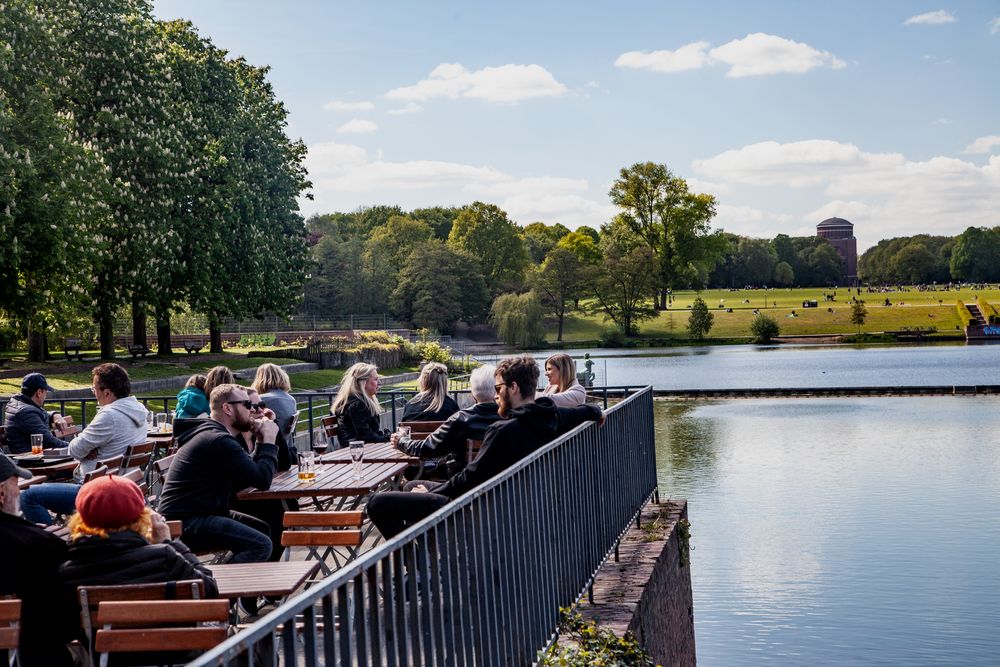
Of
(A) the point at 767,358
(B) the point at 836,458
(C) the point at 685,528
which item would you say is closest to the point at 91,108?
(B) the point at 836,458

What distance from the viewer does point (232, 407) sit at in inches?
262

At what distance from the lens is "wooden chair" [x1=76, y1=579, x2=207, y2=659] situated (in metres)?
3.90

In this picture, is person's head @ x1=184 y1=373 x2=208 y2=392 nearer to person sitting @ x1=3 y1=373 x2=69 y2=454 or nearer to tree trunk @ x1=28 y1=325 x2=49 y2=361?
person sitting @ x1=3 y1=373 x2=69 y2=454

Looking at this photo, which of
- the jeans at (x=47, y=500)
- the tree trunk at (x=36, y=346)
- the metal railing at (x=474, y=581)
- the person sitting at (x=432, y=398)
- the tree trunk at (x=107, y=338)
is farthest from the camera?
the tree trunk at (x=107, y=338)

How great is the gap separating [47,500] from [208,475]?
76.3 inches

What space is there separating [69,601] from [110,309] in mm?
29765

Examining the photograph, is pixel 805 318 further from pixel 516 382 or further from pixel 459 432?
pixel 516 382

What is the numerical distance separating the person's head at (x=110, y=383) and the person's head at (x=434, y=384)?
247cm

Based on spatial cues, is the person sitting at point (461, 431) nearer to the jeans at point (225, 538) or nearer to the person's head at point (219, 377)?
the jeans at point (225, 538)

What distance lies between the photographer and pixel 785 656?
14406mm

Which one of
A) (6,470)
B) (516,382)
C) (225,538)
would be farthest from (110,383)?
(6,470)

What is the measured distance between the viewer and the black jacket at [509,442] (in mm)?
6270

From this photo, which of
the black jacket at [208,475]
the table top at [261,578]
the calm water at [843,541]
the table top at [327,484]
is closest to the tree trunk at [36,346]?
the calm water at [843,541]

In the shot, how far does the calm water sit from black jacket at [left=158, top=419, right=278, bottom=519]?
9562mm
